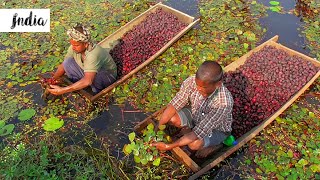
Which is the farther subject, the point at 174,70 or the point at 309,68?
the point at 174,70

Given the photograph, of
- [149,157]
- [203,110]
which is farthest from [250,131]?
[149,157]

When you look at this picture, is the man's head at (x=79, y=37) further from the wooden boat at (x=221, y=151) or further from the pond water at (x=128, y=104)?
the wooden boat at (x=221, y=151)

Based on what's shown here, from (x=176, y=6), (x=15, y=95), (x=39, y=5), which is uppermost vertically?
(x=176, y=6)

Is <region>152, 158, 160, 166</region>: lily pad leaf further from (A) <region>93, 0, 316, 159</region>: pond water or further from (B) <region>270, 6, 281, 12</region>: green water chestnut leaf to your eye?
(B) <region>270, 6, 281, 12</region>: green water chestnut leaf

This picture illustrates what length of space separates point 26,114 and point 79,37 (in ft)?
5.23

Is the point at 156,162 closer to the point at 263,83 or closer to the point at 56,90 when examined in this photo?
the point at 56,90

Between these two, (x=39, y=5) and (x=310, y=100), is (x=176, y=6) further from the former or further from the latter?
(x=310, y=100)

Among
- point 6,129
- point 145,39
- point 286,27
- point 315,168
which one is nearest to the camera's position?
point 315,168

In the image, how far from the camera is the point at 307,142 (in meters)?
4.19

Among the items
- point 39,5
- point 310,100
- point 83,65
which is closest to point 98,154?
point 83,65

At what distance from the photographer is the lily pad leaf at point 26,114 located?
460 centimetres

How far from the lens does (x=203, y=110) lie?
3.60 metres

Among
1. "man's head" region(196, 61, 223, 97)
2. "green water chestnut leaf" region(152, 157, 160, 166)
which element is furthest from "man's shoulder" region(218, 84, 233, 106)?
"green water chestnut leaf" region(152, 157, 160, 166)

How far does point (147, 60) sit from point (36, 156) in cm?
237
